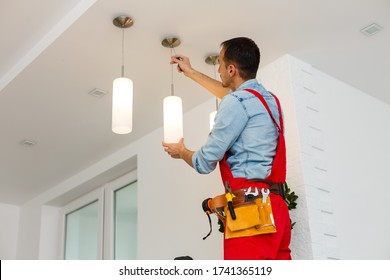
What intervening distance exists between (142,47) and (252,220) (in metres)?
1.47

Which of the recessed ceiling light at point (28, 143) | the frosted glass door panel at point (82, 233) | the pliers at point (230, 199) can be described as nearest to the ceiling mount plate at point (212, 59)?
the pliers at point (230, 199)

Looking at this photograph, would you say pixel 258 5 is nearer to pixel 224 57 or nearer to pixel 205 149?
pixel 224 57

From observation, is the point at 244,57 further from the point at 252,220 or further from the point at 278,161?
the point at 252,220

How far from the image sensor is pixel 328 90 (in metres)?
3.16

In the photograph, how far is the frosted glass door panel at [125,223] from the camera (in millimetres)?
4078

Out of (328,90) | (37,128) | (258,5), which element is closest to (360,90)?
(328,90)

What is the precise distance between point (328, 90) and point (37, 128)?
1987mm

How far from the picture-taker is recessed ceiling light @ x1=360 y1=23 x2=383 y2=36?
2783 mm

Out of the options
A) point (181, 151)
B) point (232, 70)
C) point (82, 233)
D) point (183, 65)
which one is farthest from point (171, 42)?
point (82, 233)

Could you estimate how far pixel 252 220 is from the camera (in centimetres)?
169

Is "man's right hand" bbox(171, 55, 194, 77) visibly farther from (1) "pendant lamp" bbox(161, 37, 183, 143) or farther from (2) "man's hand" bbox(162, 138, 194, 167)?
(2) "man's hand" bbox(162, 138, 194, 167)

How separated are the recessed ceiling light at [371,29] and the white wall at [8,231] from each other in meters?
3.90
